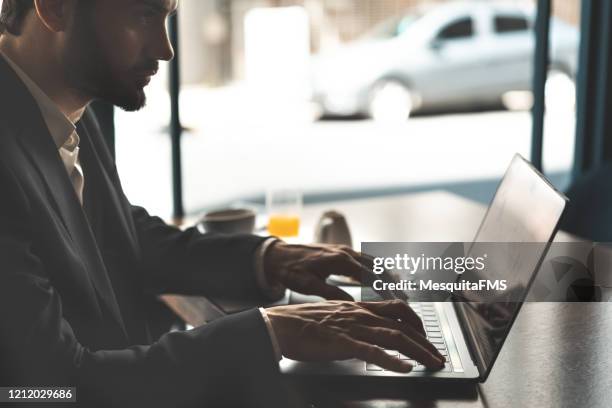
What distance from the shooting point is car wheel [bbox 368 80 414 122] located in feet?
21.7

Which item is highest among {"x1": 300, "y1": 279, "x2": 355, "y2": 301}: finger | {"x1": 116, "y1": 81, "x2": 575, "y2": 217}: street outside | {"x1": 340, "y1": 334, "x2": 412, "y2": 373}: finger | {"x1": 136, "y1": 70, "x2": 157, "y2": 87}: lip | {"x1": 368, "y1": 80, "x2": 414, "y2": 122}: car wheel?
{"x1": 136, "y1": 70, "x2": 157, "y2": 87}: lip

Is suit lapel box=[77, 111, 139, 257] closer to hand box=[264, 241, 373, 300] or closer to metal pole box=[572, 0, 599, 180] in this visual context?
hand box=[264, 241, 373, 300]

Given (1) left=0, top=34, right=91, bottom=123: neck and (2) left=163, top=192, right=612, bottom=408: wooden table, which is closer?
(2) left=163, top=192, right=612, bottom=408: wooden table

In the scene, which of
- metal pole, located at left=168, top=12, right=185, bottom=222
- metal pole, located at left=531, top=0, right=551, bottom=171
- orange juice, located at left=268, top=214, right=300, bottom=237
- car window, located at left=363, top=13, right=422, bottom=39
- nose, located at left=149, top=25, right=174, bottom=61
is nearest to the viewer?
nose, located at left=149, top=25, right=174, bottom=61

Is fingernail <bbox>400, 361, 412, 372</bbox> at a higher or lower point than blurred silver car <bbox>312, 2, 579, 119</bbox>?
lower

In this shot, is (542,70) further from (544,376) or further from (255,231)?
(544,376)

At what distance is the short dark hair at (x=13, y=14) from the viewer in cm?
108

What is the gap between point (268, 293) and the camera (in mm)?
1311

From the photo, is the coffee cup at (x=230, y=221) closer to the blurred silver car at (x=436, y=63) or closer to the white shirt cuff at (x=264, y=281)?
→ the white shirt cuff at (x=264, y=281)

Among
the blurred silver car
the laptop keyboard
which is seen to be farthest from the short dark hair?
the blurred silver car

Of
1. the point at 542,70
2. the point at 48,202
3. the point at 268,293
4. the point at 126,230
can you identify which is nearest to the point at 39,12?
the point at 48,202

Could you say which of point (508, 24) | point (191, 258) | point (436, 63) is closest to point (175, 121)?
point (191, 258)

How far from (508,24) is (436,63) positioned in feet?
2.29

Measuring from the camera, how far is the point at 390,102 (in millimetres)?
6723
